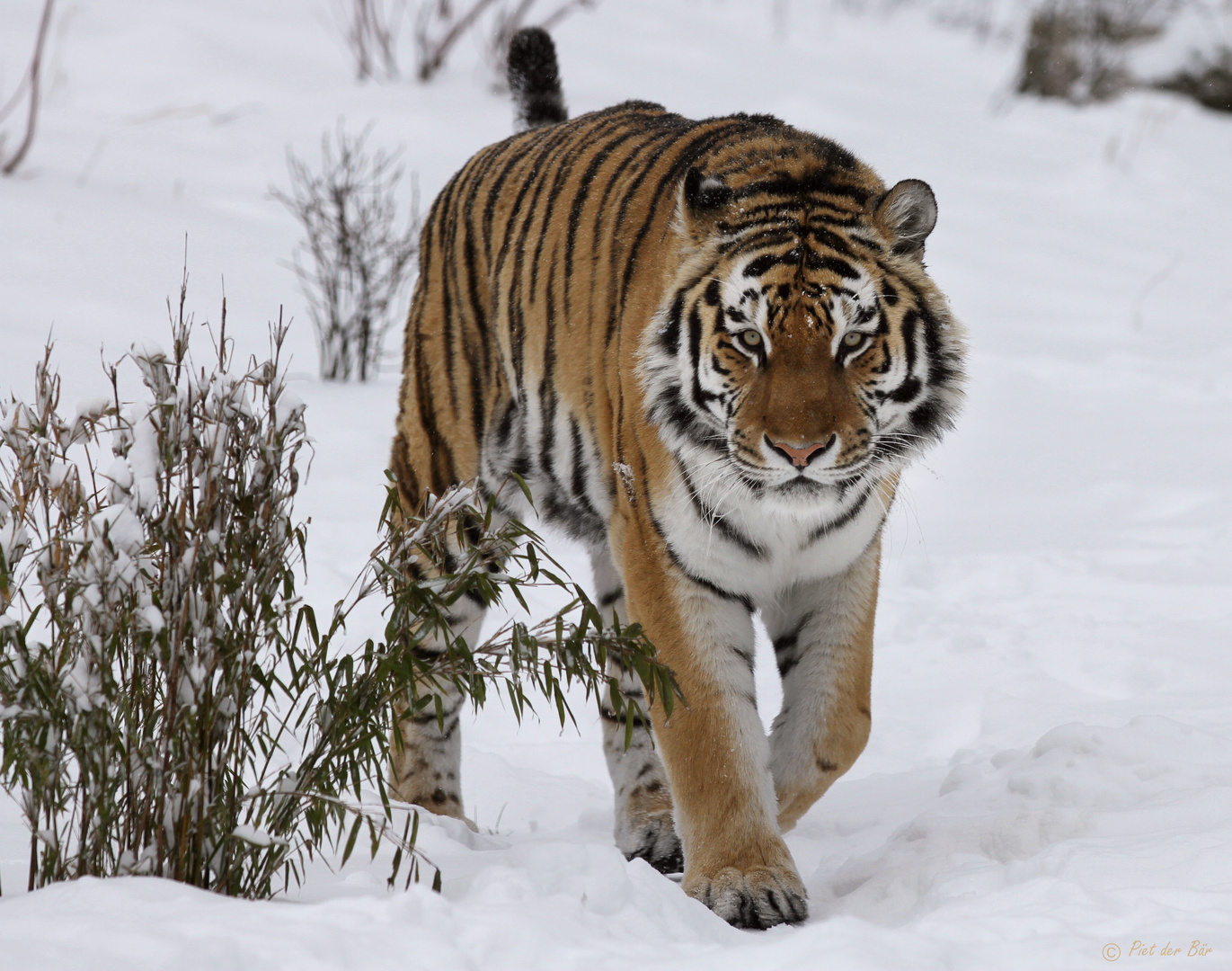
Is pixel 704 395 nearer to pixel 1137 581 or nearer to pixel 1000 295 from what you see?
pixel 1137 581

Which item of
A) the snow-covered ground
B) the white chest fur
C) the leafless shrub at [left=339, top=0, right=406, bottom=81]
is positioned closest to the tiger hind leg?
the snow-covered ground

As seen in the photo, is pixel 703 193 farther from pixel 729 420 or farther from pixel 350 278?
pixel 350 278

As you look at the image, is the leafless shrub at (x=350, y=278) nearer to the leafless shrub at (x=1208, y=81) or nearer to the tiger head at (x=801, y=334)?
the tiger head at (x=801, y=334)

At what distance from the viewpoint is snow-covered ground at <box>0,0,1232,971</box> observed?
174cm

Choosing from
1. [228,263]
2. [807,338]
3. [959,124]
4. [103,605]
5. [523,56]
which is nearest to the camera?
A: [103,605]

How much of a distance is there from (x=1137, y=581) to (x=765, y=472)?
2745 mm

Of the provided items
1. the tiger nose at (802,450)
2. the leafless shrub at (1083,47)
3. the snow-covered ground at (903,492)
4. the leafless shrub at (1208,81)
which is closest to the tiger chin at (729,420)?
the tiger nose at (802,450)

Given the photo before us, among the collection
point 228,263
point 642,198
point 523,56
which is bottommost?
point 228,263

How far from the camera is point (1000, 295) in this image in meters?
7.54

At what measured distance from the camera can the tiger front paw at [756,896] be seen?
223cm

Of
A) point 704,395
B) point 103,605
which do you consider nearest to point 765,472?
point 704,395

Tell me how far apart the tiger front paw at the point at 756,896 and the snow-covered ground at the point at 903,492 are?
7 cm

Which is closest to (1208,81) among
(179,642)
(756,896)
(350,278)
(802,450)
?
(350,278)

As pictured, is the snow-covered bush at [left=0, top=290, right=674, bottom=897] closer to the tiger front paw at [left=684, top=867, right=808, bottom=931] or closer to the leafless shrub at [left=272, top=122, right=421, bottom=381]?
the tiger front paw at [left=684, top=867, right=808, bottom=931]
